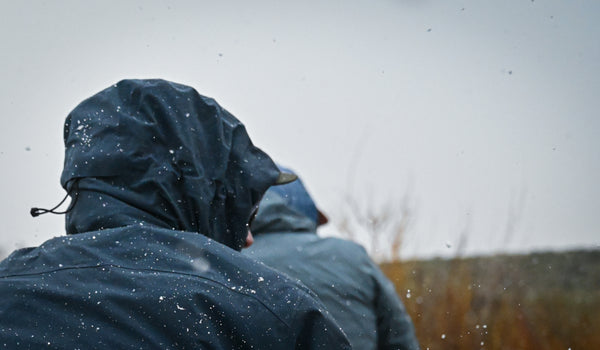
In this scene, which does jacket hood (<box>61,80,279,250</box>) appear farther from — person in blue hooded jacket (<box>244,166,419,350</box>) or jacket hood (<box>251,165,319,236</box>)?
jacket hood (<box>251,165,319,236</box>)

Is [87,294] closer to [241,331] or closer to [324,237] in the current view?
[241,331]

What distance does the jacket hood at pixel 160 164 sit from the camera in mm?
1674

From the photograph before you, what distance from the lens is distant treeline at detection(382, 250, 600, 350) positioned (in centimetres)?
756

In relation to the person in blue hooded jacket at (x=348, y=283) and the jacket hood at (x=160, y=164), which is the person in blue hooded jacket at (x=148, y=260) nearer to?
the jacket hood at (x=160, y=164)

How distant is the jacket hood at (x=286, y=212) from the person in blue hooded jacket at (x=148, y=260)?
64.5 inches

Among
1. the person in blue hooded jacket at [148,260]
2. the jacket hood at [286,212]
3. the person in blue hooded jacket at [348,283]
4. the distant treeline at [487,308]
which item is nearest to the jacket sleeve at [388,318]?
the person in blue hooded jacket at [348,283]

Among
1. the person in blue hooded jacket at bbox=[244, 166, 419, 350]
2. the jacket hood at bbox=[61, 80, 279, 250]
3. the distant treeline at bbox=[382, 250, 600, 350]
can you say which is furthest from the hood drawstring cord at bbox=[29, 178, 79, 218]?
the distant treeline at bbox=[382, 250, 600, 350]

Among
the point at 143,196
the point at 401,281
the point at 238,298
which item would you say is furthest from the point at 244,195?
the point at 401,281

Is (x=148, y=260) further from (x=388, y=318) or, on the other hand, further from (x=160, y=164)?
(x=388, y=318)

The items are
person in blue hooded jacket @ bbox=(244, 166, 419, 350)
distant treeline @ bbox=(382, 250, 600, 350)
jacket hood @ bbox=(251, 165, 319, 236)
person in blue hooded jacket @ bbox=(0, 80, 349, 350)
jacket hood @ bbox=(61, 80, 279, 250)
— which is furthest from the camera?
distant treeline @ bbox=(382, 250, 600, 350)

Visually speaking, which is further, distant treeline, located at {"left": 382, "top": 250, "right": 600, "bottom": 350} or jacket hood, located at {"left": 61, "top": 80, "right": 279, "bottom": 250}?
distant treeline, located at {"left": 382, "top": 250, "right": 600, "bottom": 350}

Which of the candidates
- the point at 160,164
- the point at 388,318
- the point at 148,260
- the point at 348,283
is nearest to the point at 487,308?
the point at 388,318

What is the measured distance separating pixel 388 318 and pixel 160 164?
6.08ft

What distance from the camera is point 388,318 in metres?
3.29
